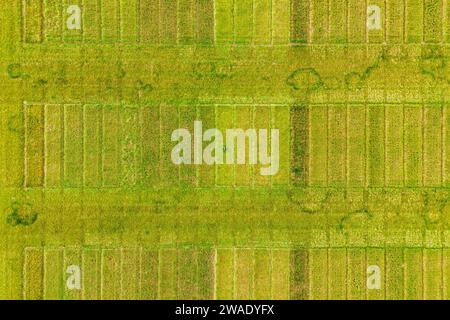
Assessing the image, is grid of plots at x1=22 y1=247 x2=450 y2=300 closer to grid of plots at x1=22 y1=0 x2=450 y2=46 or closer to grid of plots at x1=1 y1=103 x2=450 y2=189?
grid of plots at x1=1 y1=103 x2=450 y2=189

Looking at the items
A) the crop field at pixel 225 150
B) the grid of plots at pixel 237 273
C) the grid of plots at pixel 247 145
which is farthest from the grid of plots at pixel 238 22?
the grid of plots at pixel 237 273

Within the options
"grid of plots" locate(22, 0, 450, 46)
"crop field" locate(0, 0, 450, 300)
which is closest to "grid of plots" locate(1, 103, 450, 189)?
"crop field" locate(0, 0, 450, 300)

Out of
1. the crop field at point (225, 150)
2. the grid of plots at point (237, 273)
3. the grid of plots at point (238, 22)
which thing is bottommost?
the grid of plots at point (237, 273)

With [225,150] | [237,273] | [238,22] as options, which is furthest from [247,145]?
[237,273]

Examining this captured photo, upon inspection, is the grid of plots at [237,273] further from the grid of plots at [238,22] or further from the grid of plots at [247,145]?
the grid of plots at [238,22]

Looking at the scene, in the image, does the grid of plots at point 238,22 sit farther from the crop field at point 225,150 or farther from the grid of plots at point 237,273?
the grid of plots at point 237,273

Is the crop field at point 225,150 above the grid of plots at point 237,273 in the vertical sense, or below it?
above

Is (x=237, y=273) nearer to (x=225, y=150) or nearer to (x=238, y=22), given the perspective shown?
(x=225, y=150)
